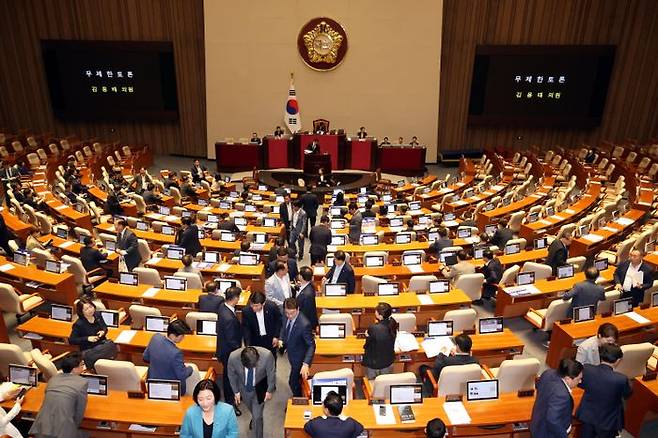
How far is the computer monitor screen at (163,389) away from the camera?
529 centimetres

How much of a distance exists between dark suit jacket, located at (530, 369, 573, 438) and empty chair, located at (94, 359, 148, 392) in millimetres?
4109

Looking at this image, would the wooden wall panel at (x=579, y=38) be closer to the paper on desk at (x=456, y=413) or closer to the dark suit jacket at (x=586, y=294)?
the dark suit jacket at (x=586, y=294)

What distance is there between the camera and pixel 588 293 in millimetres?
7074

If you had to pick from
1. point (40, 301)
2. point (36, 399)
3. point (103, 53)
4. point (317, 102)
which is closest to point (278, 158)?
point (317, 102)

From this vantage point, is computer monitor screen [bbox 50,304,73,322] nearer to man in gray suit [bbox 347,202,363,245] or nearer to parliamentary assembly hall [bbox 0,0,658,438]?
parliamentary assembly hall [bbox 0,0,658,438]

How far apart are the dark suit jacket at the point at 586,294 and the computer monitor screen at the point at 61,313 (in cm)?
704

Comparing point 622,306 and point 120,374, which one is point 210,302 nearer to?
point 120,374

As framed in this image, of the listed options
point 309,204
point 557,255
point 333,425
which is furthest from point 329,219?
point 333,425

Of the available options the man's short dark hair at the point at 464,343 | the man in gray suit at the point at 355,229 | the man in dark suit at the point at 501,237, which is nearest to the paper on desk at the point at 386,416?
the man's short dark hair at the point at 464,343

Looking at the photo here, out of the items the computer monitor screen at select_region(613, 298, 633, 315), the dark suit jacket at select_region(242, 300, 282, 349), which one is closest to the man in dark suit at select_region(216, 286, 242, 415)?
the dark suit jacket at select_region(242, 300, 282, 349)

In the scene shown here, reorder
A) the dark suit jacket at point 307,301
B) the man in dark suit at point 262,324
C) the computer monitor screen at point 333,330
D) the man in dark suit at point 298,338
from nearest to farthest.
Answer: the man in dark suit at point 298,338 < the man in dark suit at point 262,324 < the dark suit jacket at point 307,301 < the computer monitor screen at point 333,330

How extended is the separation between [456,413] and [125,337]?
4237 millimetres

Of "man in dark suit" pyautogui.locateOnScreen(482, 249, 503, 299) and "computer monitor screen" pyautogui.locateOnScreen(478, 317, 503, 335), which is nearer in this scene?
"computer monitor screen" pyautogui.locateOnScreen(478, 317, 503, 335)

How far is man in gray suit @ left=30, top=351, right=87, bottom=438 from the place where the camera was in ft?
15.4
